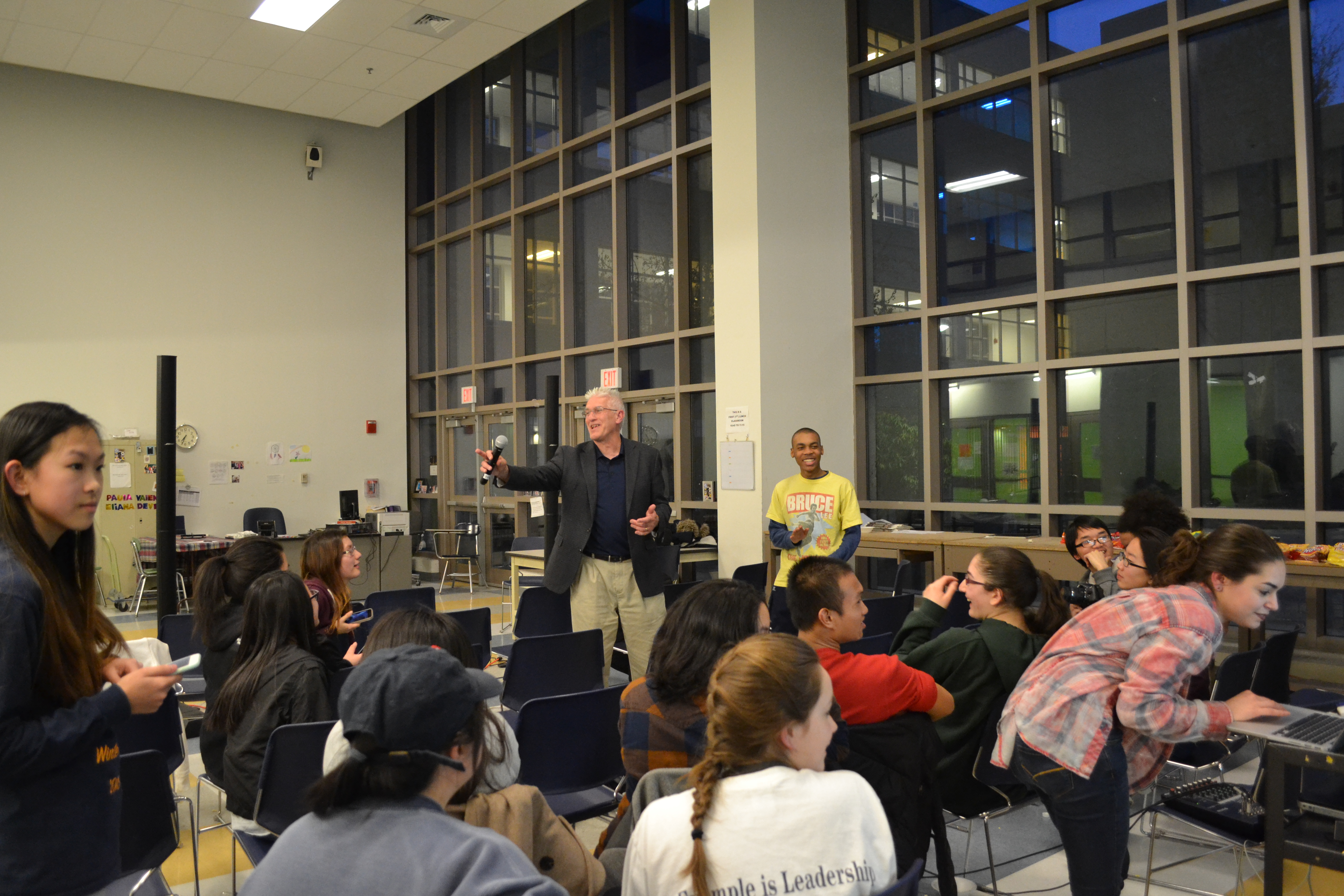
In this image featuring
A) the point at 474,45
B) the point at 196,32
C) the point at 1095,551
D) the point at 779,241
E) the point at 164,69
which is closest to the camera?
the point at 1095,551

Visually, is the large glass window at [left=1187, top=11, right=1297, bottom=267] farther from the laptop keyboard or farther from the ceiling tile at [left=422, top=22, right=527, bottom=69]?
the ceiling tile at [left=422, top=22, right=527, bottom=69]

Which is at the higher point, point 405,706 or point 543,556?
point 405,706

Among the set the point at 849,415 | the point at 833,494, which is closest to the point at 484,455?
the point at 833,494

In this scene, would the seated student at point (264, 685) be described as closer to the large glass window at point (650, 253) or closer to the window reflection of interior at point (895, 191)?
the window reflection of interior at point (895, 191)

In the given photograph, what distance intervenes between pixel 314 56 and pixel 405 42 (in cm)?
98

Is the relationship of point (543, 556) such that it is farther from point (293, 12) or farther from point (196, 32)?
point (196, 32)

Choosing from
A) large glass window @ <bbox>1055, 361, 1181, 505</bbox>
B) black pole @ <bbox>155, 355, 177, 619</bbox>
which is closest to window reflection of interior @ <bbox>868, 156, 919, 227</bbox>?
large glass window @ <bbox>1055, 361, 1181, 505</bbox>

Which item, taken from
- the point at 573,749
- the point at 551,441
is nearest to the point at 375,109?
the point at 551,441

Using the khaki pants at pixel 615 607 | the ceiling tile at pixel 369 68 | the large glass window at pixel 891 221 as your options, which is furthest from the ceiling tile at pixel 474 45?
the khaki pants at pixel 615 607

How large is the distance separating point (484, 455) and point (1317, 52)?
5.17 metres

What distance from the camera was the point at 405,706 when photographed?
127 cm

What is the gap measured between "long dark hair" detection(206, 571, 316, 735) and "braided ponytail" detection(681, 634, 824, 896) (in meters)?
1.71

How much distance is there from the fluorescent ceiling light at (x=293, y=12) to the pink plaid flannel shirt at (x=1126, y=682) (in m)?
7.80

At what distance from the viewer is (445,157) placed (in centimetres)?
1186
